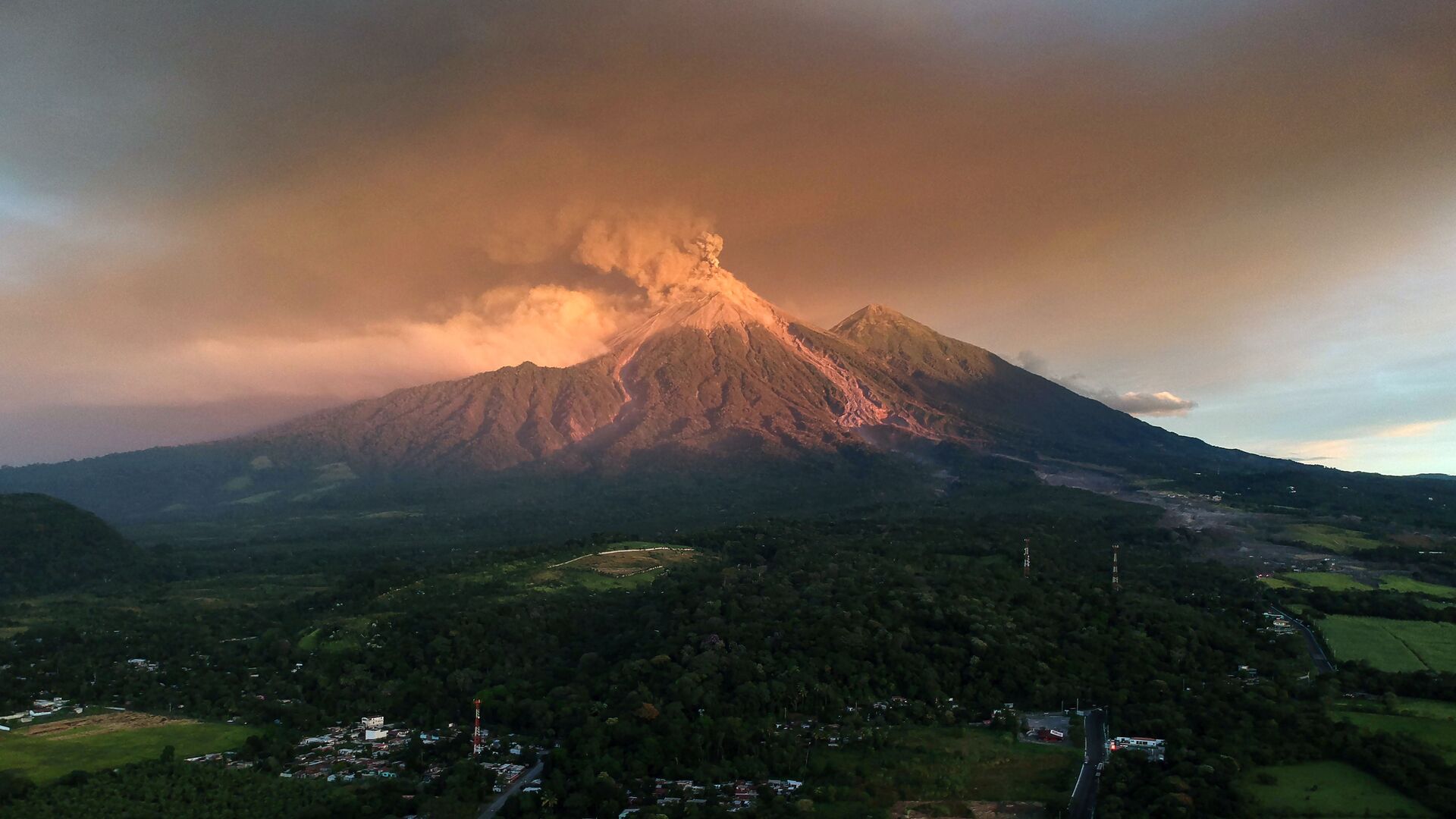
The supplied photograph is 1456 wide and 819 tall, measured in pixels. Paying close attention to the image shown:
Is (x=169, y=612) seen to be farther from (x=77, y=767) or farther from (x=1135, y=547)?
(x=1135, y=547)

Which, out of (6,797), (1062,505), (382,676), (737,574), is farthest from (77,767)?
(1062,505)

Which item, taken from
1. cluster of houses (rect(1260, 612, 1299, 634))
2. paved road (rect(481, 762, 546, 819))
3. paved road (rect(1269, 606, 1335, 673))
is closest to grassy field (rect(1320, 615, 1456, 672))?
paved road (rect(1269, 606, 1335, 673))

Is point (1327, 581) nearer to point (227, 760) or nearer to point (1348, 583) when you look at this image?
point (1348, 583)

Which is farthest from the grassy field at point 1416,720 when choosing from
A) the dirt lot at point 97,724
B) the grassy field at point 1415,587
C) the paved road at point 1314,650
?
the dirt lot at point 97,724

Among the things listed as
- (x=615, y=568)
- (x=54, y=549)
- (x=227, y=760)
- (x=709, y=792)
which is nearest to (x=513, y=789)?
(x=709, y=792)

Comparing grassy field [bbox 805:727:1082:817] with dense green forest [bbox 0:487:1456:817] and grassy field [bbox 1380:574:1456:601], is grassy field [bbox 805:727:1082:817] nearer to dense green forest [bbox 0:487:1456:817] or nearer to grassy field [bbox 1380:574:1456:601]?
dense green forest [bbox 0:487:1456:817]

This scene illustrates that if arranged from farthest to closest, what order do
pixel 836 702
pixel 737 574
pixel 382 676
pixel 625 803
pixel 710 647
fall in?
pixel 737 574 < pixel 382 676 < pixel 710 647 < pixel 836 702 < pixel 625 803

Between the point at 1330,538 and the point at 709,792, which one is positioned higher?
the point at 1330,538
